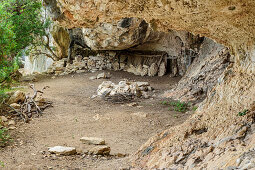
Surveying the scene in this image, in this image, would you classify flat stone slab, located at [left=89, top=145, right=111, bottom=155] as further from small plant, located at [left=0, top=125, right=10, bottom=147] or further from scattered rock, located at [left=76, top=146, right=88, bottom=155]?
small plant, located at [left=0, top=125, right=10, bottom=147]

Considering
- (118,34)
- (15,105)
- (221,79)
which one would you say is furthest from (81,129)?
(118,34)

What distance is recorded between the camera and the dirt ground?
4.99 metres

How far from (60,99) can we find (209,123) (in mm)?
7469

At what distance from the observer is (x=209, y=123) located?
3699 millimetres

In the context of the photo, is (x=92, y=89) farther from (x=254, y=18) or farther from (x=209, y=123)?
(x=254, y=18)

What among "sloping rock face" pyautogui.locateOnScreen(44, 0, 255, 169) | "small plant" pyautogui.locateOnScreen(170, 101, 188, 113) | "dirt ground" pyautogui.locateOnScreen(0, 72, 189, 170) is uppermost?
"sloping rock face" pyautogui.locateOnScreen(44, 0, 255, 169)

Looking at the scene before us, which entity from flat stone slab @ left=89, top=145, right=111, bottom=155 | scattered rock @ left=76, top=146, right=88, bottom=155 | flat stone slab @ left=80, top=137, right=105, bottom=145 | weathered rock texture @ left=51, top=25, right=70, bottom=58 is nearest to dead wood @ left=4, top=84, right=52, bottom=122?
flat stone slab @ left=80, top=137, right=105, bottom=145

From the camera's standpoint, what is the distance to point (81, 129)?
24.2 feet

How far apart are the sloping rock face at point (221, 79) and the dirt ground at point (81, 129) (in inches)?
47.1

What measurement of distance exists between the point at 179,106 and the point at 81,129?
3.39 m

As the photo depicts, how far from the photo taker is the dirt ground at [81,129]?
4987mm

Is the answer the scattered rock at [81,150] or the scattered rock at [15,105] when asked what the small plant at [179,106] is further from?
the scattered rock at [15,105]

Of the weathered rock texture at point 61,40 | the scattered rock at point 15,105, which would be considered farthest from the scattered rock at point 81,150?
the weathered rock texture at point 61,40

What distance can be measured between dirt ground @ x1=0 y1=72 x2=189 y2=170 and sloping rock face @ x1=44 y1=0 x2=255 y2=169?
120cm
